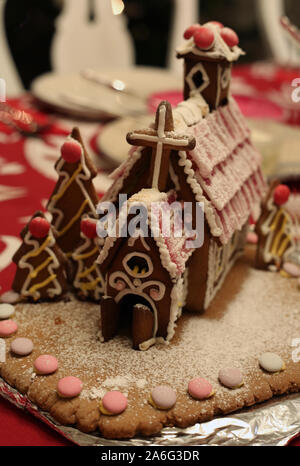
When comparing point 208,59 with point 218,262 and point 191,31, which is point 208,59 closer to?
point 191,31

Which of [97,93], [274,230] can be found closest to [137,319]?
[274,230]

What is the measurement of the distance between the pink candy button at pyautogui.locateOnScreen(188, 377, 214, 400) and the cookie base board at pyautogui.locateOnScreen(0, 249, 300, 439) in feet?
0.05

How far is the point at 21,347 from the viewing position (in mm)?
1526

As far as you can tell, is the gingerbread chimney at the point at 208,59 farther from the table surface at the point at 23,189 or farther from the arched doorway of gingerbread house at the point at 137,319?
the table surface at the point at 23,189

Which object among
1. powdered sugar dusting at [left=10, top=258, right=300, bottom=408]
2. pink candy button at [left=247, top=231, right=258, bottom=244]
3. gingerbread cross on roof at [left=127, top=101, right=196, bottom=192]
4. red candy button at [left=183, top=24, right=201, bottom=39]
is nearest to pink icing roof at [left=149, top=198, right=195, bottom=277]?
gingerbread cross on roof at [left=127, top=101, right=196, bottom=192]

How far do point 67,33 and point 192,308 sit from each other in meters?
2.67

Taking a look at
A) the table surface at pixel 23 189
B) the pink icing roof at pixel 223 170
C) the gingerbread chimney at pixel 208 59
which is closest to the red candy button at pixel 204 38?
the gingerbread chimney at pixel 208 59

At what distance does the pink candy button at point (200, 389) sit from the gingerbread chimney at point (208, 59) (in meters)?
0.80

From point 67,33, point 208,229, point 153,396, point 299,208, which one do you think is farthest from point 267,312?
point 67,33

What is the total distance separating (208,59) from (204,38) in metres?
0.06

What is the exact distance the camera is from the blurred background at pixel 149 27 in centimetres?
397

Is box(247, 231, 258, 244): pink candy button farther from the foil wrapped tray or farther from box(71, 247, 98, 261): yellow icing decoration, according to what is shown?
the foil wrapped tray

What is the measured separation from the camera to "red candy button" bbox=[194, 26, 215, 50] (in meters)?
1.60
